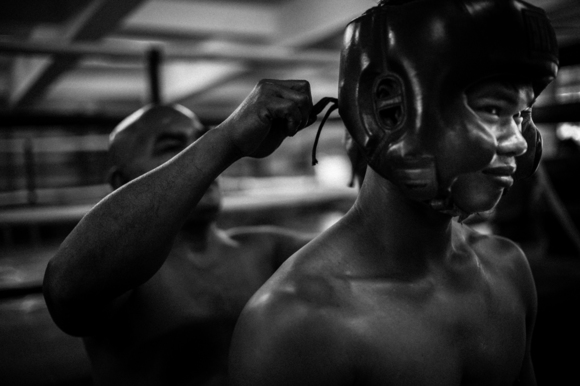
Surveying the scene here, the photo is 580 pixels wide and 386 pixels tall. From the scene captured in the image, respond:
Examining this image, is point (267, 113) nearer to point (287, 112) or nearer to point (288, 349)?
point (287, 112)

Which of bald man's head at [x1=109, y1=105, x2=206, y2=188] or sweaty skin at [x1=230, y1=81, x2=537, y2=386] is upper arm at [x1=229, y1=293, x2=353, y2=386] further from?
bald man's head at [x1=109, y1=105, x2=206, y2=188]

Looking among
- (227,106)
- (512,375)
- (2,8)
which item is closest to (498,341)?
(512,375)

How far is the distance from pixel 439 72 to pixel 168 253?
0.47 m

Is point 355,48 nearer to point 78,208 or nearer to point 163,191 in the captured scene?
point 163,191

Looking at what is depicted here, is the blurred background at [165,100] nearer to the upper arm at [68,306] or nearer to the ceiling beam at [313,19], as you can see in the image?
the ceiling beam at [313,19]

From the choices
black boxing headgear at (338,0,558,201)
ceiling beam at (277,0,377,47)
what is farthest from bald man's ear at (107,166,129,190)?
ceiling beam at (277,0,377,47)

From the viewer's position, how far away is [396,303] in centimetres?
80

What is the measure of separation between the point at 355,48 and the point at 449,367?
48 cm

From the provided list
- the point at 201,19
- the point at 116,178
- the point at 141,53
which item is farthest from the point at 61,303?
the point at 201,19

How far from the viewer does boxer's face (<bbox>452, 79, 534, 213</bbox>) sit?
2.23ft

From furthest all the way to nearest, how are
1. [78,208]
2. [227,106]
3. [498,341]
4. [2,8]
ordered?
[227,106]
[2,8]
[78,208]
[498,341]

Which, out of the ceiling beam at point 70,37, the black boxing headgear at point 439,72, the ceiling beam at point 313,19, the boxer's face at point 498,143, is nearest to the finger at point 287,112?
the black boxing headgear at point 439,72

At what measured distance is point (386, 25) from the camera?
71 centimetres

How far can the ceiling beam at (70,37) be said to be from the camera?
328 centimetres
